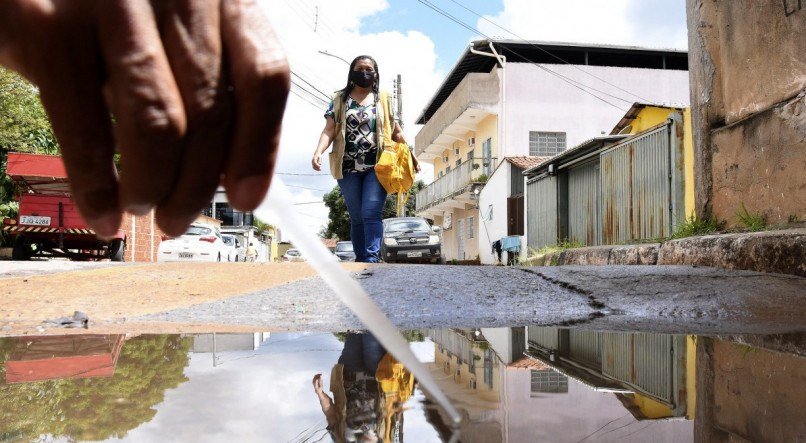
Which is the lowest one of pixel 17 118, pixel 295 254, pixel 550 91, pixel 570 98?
pixel 295 254

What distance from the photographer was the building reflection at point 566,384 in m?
1.23

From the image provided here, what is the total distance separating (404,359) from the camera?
63 cm

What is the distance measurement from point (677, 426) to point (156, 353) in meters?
1.57

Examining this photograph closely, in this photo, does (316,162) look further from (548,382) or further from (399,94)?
(399,94)

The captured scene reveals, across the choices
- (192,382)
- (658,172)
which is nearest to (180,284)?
(192,382)

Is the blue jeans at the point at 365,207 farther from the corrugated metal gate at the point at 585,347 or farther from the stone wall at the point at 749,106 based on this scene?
the stone wall at the point at 749,106

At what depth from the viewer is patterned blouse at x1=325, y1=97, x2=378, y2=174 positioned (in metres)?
4.43

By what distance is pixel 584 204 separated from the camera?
11898 millimetres

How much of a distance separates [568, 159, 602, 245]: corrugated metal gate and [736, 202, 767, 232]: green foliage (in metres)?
5.50

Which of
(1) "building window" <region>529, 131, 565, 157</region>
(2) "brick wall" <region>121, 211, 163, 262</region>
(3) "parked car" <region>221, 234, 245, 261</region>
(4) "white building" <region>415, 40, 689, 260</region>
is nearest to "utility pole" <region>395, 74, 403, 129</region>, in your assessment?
(4) "white building" <region>415, 40, 689, 260</region>

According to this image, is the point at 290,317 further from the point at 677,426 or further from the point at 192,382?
the point at 677,426

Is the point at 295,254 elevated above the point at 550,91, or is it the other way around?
the point at 550,91

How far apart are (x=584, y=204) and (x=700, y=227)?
6815 mm

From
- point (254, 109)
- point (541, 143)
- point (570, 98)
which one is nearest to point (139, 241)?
point (254, 109)
